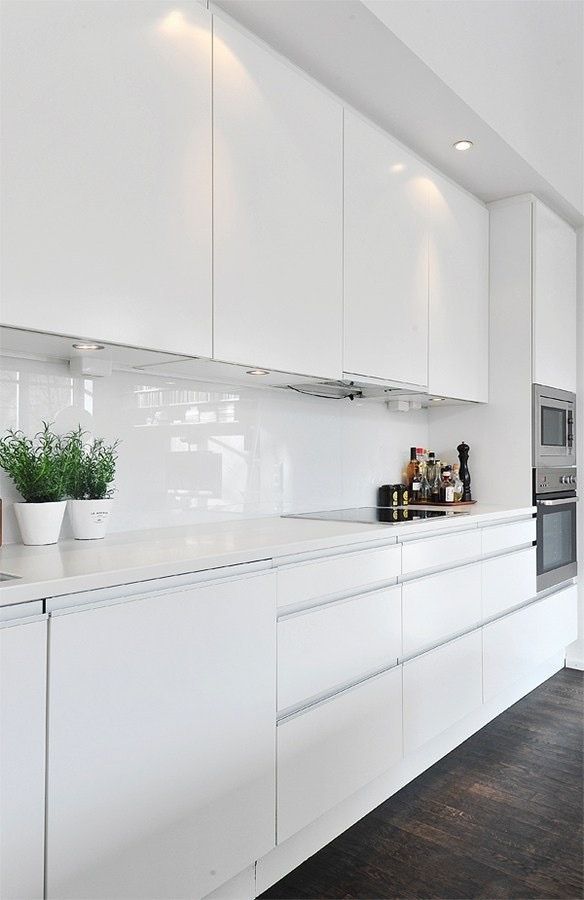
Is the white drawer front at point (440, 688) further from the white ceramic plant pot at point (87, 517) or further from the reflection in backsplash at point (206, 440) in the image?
the white ceramic plant pot at point (87, 517)

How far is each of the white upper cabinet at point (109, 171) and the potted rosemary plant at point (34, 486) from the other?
42 cm

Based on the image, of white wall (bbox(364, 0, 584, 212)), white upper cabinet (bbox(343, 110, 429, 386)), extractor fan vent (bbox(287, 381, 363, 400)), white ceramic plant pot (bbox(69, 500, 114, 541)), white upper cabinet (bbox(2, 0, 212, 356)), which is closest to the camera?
white upper cabinet (bbox(2, 0, 212, 356))

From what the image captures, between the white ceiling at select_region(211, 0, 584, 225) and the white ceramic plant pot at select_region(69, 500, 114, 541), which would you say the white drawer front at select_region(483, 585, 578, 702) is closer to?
the white ceramic plant pot at select_region(69, 500, 114, 541)

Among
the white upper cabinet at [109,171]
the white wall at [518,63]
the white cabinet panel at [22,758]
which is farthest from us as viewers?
the white wall at [518,63]

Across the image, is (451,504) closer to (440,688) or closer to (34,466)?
(440,688)

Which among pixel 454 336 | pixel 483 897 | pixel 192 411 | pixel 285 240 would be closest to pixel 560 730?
pixel 483 897

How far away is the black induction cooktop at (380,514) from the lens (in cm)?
250

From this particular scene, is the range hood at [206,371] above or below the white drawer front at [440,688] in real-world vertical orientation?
above

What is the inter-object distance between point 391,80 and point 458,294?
1.10m

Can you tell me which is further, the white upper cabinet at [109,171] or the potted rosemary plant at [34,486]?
the potted rosemary plant at [34,486]

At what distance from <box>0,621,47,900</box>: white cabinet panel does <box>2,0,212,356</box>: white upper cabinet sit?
685mm

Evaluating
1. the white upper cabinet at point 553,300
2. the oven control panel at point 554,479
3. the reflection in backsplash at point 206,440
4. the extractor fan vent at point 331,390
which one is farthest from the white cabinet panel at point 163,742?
the white upper cabinet at point 553,300

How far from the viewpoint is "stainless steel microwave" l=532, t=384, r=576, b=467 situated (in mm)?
3266

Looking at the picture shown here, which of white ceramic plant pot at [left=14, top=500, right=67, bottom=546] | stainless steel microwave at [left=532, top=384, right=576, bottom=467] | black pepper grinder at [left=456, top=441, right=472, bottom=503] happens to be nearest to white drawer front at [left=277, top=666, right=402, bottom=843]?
white ceramic plant pot at [left=14, top=500, right=67, bottom=546]
